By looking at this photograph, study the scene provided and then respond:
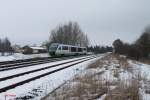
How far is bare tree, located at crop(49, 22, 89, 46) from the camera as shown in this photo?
290 feet

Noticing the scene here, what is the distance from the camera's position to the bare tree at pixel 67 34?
88.2 m

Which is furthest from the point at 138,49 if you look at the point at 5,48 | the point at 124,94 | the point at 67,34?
the point at 124,94

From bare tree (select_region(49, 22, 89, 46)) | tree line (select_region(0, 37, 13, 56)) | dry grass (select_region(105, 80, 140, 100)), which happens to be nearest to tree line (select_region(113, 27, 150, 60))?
bare tree (select_region(49, 22, 89, 46))

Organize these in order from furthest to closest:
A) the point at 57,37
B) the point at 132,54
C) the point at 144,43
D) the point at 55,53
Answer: the point at 57,37 < the point at 144,43 < the point at 132,54 < the point at 55,53

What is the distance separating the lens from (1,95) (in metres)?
8.57

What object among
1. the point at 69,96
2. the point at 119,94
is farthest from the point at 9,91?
the point at 119,94

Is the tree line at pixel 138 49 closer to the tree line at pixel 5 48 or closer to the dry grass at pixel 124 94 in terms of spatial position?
the tree line at pixel 5 48

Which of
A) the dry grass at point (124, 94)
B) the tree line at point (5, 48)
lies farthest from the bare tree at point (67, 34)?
the dry grass at point (124, 94)

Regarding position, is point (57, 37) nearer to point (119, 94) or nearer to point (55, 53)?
point (55, 53)

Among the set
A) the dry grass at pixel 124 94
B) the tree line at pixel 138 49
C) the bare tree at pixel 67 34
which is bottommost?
the dry grass at pixel 124 94

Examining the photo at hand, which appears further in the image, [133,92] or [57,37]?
[57,37]

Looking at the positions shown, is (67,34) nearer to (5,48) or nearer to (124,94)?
(5,48)

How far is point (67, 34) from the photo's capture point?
9025cm

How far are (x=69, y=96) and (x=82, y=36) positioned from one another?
306 ft
